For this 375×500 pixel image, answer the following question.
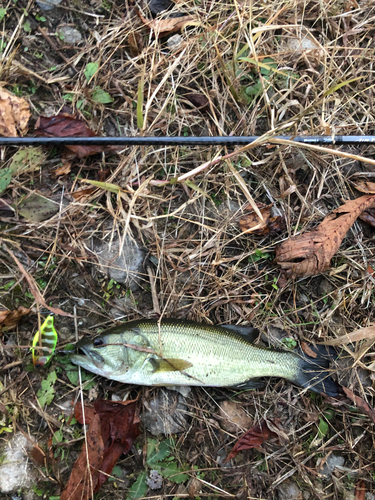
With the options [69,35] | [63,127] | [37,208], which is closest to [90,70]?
[69,35]

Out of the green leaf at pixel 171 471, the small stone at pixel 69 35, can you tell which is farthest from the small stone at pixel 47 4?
the green leaf at pixel 171 471

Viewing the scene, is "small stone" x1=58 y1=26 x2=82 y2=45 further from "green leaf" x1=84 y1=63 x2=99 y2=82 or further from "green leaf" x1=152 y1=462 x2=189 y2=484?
"green leaf" x1=152 y1=462 x2=189 y2=484

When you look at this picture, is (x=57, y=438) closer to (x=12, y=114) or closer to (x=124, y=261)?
(x=124, y=261)

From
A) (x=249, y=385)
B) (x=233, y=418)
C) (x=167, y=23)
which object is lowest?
(x=233, y=418)

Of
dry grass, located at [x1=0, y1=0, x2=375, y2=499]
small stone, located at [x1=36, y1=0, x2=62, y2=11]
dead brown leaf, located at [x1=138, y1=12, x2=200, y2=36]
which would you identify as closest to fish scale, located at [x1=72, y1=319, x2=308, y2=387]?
dry grass, located at [x1=0, y1=0, x2=375, y2=499]

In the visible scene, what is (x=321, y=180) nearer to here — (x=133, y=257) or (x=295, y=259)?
(x=295, y=259)

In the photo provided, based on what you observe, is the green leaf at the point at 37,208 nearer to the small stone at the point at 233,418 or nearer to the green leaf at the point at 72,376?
the green leaf at the point at 72,376
